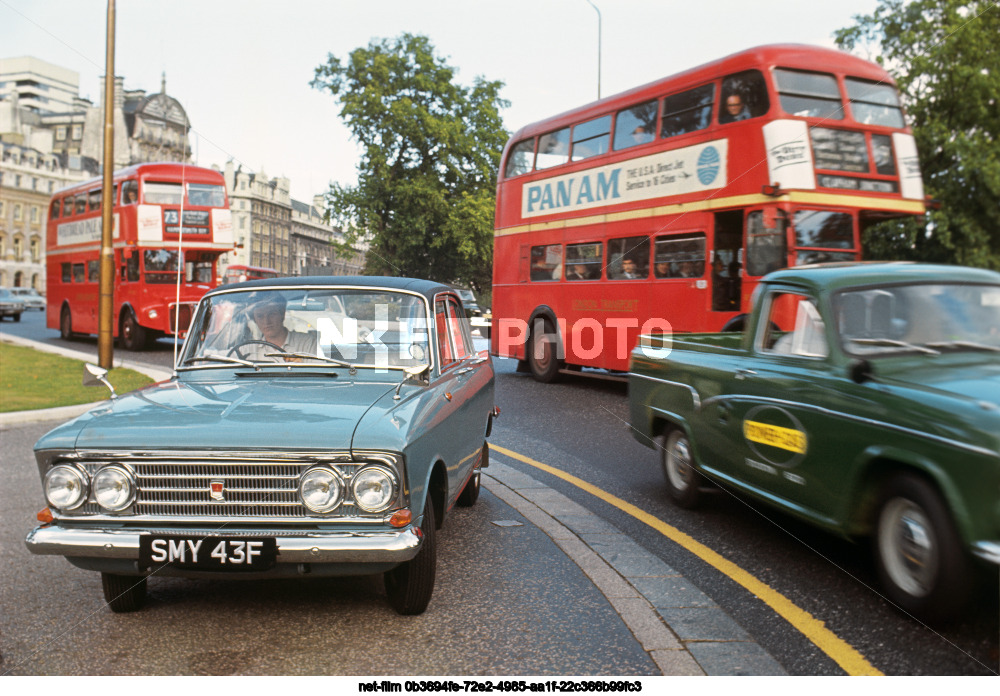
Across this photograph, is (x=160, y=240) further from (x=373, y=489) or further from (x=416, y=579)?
(x=373, y=489)

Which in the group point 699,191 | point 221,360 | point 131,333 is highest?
point 699,191

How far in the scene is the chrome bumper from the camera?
3566 millimetres

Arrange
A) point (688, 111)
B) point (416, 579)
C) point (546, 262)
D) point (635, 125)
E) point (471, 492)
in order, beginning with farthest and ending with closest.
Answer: point (546, 262)
point (635, 125)
point (688, 111)
point (471, 492)
point (416, 579)

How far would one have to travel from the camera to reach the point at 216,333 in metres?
5.11

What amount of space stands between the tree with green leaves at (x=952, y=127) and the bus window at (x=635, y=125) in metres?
16.0

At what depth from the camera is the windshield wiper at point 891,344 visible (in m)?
4.45

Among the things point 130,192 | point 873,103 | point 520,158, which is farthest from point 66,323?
point 873,103

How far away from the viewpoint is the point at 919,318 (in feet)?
15.2

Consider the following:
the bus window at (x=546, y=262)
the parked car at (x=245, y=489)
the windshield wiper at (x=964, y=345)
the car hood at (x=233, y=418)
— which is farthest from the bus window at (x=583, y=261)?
the parked car at (x=245, y=489)

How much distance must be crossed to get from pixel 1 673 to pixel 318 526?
1.24 meters

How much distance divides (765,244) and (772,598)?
295 inches

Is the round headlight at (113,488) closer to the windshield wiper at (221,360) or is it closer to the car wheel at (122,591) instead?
A: the car wheel at (122,591)

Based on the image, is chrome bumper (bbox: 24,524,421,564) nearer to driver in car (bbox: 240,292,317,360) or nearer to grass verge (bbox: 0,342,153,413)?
driver in car (bbox: 240,292,317,360)

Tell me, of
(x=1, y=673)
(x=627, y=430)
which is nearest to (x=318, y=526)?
(x=1, y=673)
